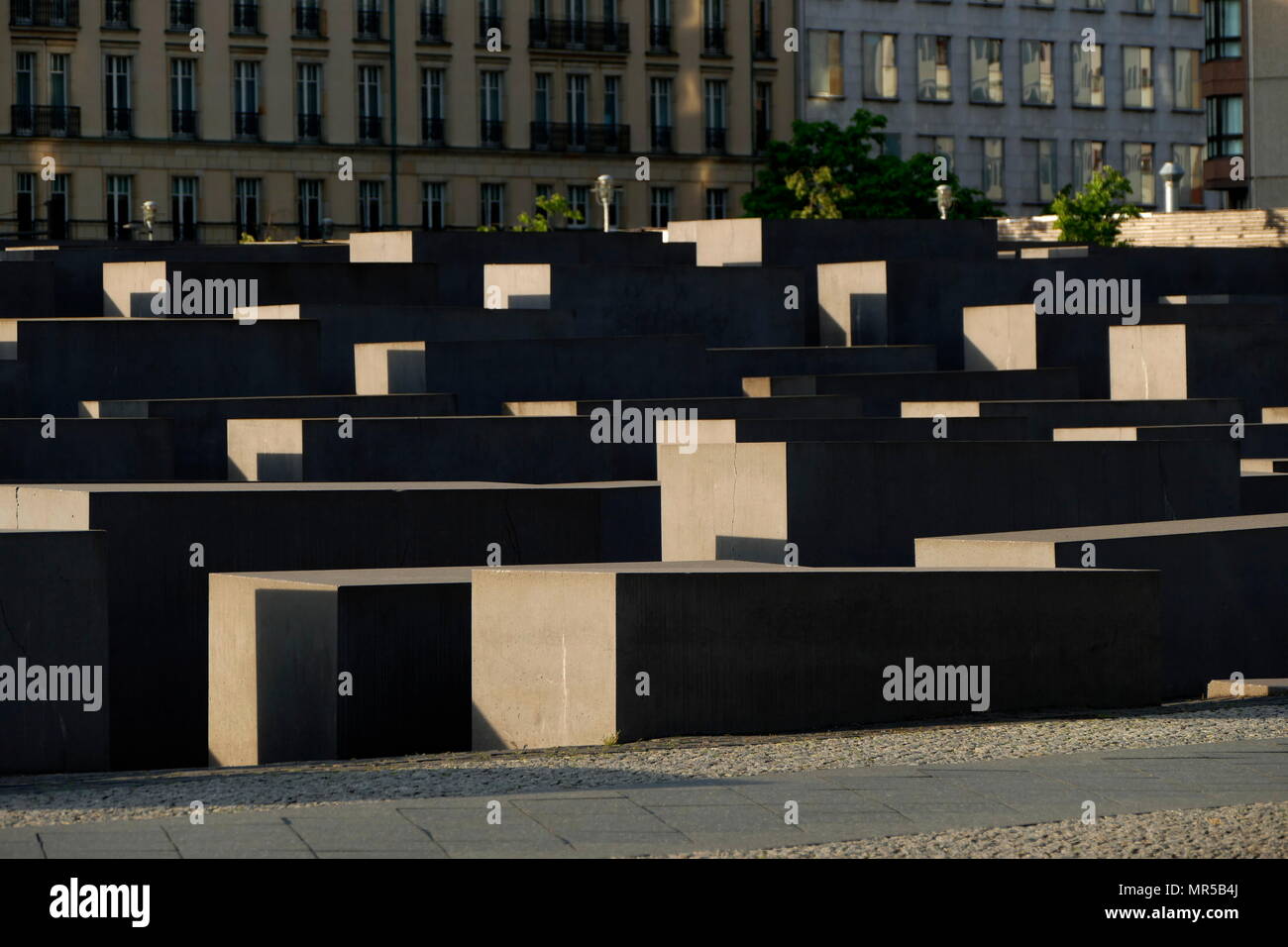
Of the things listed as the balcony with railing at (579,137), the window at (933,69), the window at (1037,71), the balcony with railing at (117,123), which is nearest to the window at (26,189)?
the balcony with railing at (117,123)

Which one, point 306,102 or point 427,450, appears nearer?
point 427,450

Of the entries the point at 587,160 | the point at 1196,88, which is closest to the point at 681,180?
the point at 587,160

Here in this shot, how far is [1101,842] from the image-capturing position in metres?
9.20

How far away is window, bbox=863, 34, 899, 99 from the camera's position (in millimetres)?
84562

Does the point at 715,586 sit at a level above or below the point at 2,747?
above

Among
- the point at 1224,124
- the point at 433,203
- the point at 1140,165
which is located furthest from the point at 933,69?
the point at 433,203

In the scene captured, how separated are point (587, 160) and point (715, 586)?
228 feet

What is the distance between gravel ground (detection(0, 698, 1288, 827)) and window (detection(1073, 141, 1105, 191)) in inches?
3079

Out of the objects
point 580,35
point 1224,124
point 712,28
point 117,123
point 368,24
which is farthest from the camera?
point 1224,124

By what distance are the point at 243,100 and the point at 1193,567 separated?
209 feet

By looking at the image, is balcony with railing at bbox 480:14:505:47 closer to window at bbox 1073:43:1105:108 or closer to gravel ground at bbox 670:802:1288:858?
window at bbox 1073:43:1105:108

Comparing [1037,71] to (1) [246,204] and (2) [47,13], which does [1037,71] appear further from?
(2) [47,13]
